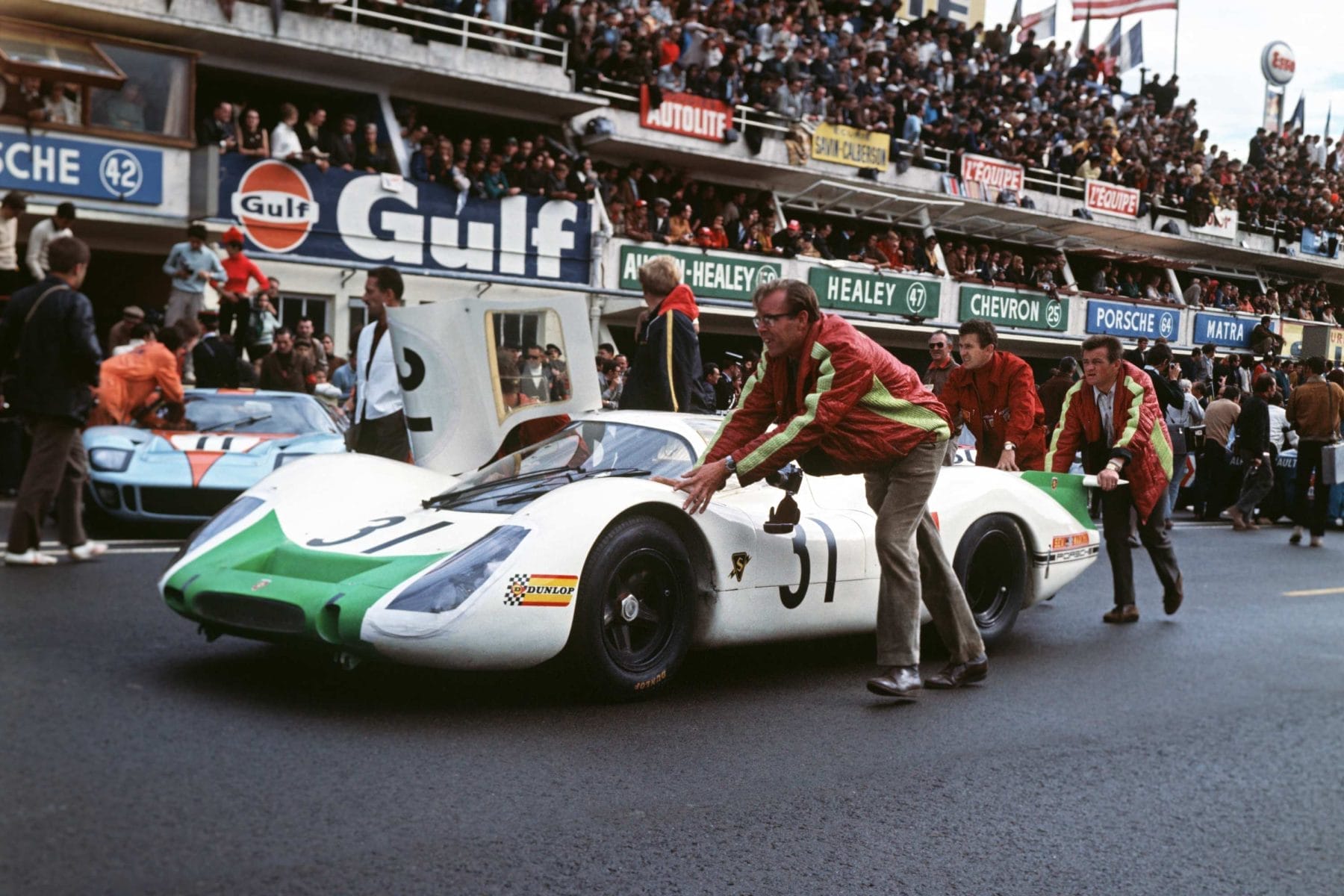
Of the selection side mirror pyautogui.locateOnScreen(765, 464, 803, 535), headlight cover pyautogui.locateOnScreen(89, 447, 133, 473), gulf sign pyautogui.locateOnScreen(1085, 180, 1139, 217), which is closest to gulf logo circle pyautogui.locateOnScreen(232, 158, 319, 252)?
headlight cover pyautogui.locateOnScreen(89, 447, 133, 473)

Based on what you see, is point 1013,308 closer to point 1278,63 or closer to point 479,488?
point 479,488

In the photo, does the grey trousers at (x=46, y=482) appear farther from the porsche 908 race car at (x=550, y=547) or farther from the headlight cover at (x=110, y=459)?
the porsche 908 race car at (x=550, y=547)

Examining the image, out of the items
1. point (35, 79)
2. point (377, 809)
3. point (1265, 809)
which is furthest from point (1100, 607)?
point (35, 79)

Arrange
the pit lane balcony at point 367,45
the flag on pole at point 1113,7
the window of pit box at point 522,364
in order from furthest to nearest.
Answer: the flag on pole at point 1113,7 < the pit lane balcony at point 367,45 < the window of pit box at point 522,364

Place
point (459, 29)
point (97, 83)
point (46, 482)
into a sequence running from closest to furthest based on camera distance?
point (46, 482) → point (97, 83) → point (459, 29)

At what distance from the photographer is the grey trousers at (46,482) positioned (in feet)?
22.9

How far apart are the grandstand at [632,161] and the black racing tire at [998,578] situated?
12.3 meters

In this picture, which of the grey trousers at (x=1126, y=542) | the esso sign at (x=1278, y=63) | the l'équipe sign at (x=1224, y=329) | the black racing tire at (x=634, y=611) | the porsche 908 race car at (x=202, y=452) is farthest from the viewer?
the esso sign at (x=1278, y=63)

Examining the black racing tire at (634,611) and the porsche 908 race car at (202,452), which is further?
the porsche 908 race car at (202,452)

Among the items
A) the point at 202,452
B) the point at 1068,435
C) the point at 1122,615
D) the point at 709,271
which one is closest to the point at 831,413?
the point at 1068,435

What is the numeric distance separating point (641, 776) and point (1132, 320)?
29675mm

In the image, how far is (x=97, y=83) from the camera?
15.3 metres

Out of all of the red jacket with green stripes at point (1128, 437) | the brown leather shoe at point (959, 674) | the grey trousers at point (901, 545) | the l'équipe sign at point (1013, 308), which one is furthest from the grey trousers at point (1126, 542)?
the l'équipe sign at point (1013, 308)

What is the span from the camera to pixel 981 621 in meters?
6.43
